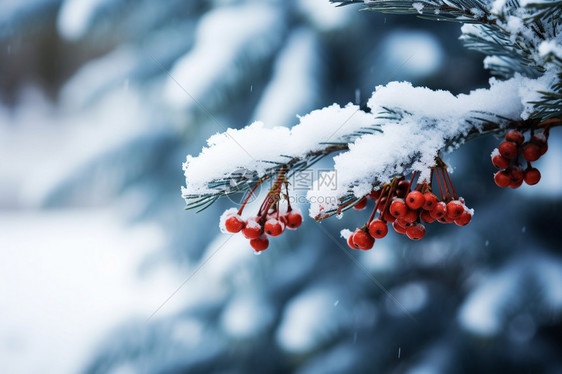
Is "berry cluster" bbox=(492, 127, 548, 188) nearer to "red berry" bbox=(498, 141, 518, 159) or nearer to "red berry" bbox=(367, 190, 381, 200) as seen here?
"red berry" bbox=(498, 141, 518, 159)

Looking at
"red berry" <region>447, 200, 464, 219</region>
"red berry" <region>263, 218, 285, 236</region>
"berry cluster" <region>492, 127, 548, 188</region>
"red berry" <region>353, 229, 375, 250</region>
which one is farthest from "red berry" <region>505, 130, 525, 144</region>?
"red berry" <region>263, 218, 285, 236</region>

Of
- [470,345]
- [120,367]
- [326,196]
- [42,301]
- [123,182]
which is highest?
[326,196]

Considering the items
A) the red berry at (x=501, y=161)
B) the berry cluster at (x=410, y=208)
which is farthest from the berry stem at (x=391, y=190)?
the red berry at (x=501, y=161)

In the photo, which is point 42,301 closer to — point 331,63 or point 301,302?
point 301,302

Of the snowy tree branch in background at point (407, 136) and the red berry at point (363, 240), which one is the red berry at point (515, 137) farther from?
the red berry at point (363, 240)

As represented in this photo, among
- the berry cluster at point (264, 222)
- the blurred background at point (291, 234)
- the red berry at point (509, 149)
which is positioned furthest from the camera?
the blurred background at point (291, 234)

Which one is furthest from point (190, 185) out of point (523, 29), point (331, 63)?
point (331, 63)

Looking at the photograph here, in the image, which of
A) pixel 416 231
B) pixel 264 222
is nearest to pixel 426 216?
pixel 416 231
